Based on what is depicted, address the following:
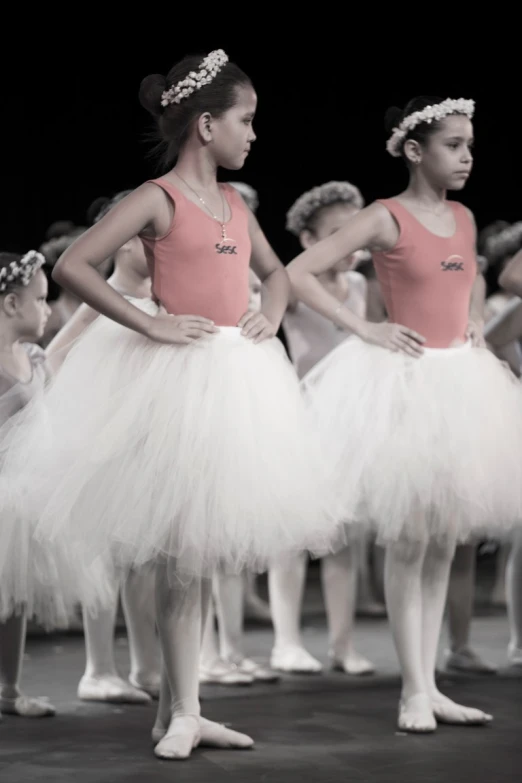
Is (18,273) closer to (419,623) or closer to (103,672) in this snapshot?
(103,672)

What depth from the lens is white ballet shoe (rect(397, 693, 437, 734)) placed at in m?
2.72

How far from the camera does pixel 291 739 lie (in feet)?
8.81

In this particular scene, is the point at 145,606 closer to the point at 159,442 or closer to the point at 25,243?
the point at 159,442

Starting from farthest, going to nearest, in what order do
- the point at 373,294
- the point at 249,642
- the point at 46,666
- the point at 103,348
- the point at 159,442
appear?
the point at 373,294
the point at 249,642
the point at 46,666
the point at 103,348
the point at 159,442

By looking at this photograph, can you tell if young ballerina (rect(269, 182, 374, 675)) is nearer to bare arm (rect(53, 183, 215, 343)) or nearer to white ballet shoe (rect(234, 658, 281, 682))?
white ballet shoe (rect(234, 658, 281, 682))

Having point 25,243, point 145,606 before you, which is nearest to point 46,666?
point 145,606

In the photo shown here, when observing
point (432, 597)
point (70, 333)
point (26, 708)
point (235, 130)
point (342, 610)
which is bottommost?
point (26, 708)

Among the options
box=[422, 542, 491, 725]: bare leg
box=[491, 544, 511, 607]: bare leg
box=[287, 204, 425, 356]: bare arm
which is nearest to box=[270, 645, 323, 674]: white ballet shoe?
box=[422, 542, 491, 725]: bare leg

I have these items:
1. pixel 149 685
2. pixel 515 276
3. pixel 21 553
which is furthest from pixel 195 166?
pixel 149 685

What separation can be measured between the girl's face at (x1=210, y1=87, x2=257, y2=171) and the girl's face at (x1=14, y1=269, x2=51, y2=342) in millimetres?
745

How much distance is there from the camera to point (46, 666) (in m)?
3.65

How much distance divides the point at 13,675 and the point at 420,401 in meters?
1.15

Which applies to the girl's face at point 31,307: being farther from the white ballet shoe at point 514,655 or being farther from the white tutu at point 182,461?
the white ballet shoe at point 514,655

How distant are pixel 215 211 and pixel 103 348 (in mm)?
361
